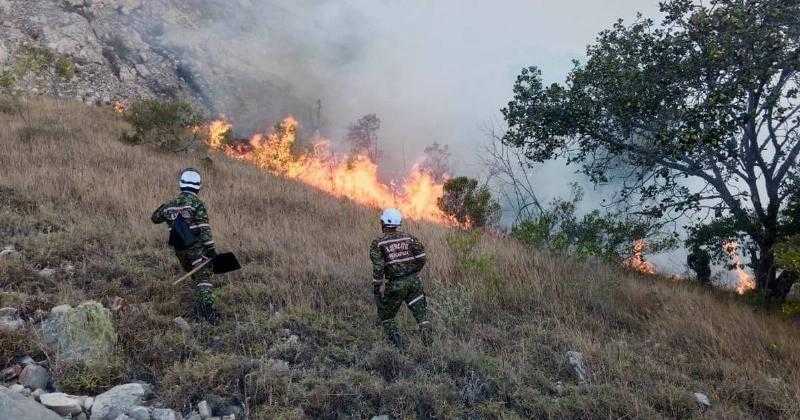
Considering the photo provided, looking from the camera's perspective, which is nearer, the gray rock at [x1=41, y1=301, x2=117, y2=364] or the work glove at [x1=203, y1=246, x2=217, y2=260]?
the gray rock at [x1=41, y1=301, x2=117, y2=364]

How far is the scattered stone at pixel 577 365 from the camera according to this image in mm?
4977

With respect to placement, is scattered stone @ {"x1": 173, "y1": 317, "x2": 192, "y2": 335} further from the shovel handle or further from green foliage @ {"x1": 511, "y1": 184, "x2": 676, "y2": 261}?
green foliage @ {"x1": 511, "y1": 184, "x2": 676, "y2": 261}

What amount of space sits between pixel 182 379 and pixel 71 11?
46965mm

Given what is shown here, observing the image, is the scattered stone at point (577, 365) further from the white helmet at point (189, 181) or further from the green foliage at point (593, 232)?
the green foliage at point (593, 232)

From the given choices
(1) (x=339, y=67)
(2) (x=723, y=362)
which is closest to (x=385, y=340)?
(2) (x=723, y=362)

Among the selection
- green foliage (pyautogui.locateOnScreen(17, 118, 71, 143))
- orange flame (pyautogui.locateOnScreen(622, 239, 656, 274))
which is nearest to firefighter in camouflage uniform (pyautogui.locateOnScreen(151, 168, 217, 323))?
orange flame (pyautogui.locateOnScreen(622, 239, 656, 274))

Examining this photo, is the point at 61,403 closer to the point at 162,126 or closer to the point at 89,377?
the point at 89,377

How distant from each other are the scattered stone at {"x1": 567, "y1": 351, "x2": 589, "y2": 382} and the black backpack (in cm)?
424

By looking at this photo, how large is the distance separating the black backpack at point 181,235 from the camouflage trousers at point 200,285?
0.32 ft

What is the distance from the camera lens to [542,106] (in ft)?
33.3

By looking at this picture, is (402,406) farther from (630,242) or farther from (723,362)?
(630,242)

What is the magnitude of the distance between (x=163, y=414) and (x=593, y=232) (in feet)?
31.7

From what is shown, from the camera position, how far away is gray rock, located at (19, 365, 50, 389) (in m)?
3.93

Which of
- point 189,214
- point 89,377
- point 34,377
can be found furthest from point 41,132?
point 89,377
